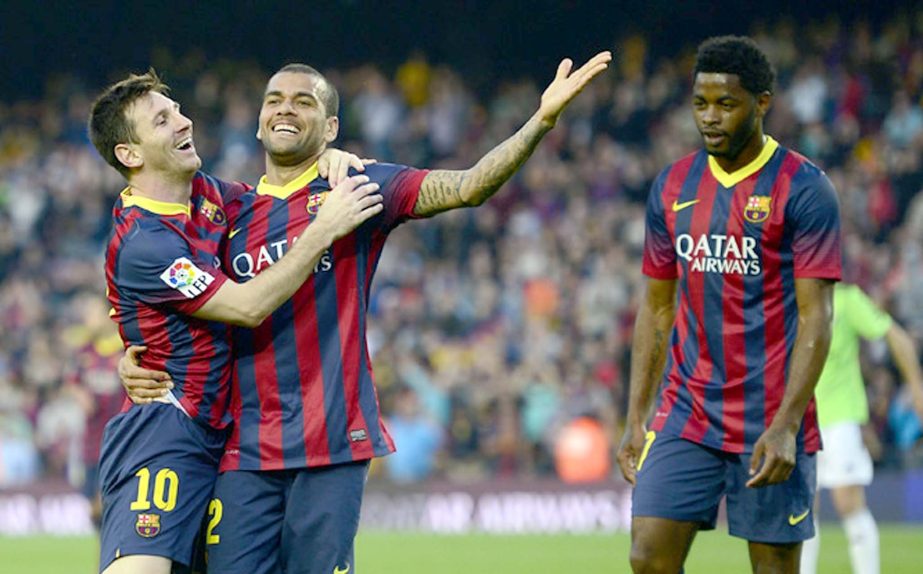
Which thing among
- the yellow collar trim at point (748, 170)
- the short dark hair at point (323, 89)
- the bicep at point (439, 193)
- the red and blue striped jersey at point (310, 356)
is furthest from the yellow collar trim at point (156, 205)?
the yellow collar trim at point (748, 170)

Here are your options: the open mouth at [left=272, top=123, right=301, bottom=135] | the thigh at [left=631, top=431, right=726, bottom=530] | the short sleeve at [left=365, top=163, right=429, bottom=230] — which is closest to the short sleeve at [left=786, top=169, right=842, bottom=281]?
the thigh at [left=631, top=431, right=726, bottom=530]

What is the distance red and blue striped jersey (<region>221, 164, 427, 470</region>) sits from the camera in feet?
17.4

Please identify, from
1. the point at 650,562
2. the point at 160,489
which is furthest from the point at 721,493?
the point at 160,489

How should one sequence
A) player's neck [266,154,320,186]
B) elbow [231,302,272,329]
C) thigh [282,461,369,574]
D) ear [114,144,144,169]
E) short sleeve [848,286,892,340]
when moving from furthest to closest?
short sleeve [848,286,892,340] < player's neck [266,154,320,186] < ear [114,144,144,169] < thigh [282,461,369,574] < elbow [231,302,272,329]

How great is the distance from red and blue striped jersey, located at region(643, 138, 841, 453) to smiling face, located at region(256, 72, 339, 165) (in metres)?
1.45

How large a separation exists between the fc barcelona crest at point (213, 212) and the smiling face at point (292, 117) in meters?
0.27

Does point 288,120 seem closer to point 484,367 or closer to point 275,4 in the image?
point 484,367

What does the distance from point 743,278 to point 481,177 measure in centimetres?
117

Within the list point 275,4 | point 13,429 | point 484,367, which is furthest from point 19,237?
point 484,367

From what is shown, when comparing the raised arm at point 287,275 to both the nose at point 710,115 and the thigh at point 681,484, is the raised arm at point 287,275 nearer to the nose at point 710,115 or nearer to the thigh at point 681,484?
the nose at point 710,115

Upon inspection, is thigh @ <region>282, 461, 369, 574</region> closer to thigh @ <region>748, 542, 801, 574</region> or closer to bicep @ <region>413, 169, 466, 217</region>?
bicep @ <region>413, 169, 466, 217</region>

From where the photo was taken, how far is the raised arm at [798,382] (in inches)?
215

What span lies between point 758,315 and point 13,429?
39.6 feet

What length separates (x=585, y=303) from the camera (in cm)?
1662
